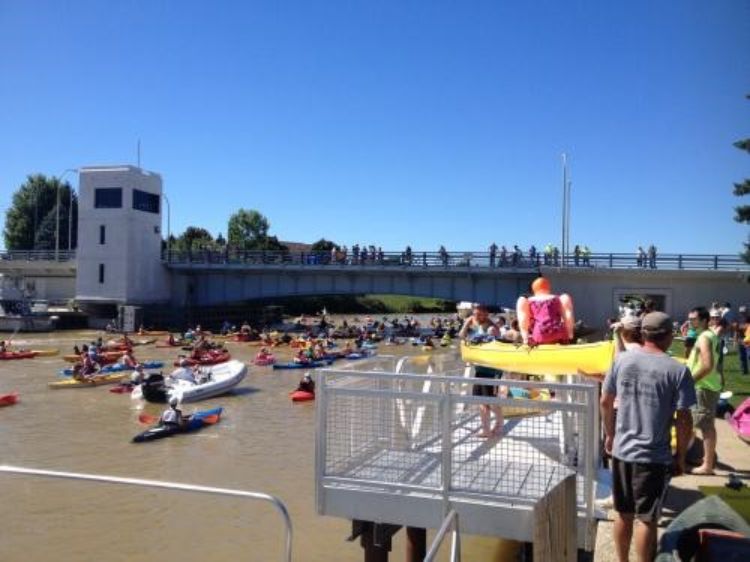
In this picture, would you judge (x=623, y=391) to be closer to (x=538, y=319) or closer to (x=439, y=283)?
(x=538, y=319)

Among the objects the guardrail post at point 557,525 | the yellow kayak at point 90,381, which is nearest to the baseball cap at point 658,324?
the guardrail post at point 557,525

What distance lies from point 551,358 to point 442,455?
1.61 metres

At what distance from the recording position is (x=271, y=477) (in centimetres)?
1405

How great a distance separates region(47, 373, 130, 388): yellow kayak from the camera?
25875 millimetres

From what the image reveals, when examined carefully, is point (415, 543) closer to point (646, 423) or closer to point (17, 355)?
point (646, 423)

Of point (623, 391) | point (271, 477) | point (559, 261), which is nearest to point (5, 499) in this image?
point (271, 477)

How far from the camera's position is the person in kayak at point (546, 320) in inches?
275

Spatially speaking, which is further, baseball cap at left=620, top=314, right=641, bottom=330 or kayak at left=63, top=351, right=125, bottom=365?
kayak at left=63, top=351, right=125, bottom=365

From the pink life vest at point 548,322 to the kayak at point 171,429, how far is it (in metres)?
12.9

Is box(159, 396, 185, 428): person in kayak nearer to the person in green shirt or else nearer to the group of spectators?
the person in green shirt

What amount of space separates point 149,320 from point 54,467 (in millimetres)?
39604

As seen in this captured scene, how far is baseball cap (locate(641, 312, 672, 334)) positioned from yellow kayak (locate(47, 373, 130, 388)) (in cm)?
2489

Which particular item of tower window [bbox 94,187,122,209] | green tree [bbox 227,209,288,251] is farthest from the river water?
green tree [bbox 227,209,288,251]

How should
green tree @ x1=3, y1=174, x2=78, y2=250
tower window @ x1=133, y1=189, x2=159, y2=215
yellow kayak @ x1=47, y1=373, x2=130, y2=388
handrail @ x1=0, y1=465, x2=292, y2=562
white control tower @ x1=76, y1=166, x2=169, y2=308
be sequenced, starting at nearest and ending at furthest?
handrail @ x1=0, y1=465, x2=292, y2=562 → yellow kayak @ x1=47, y1=373, x2=130, y2=388 → white control tower @ x1=76, y1=166, x2=169, y2=308 → tower window @ x1=133, y1=189, x2=159, y2=215 → green tree @ x1=3, y1=174, x2=78, y2=250
